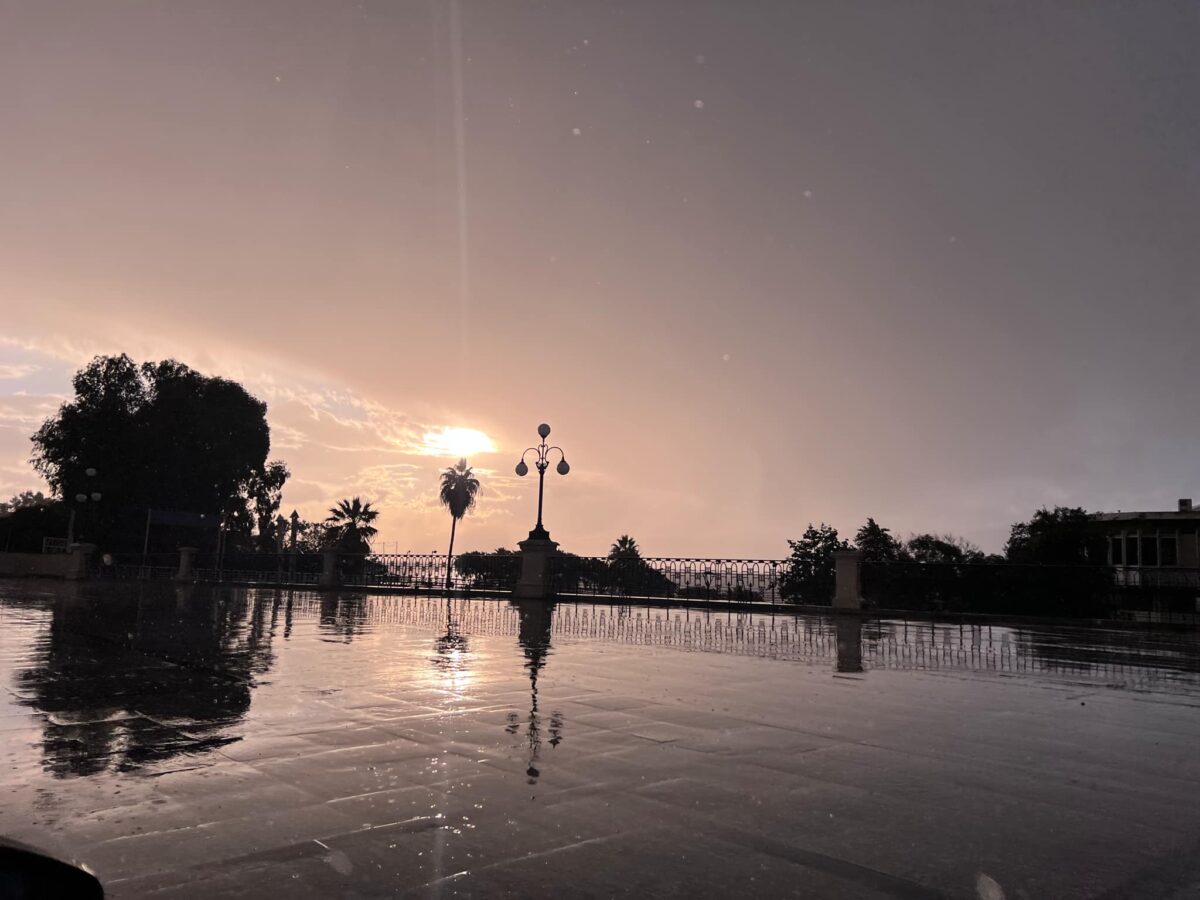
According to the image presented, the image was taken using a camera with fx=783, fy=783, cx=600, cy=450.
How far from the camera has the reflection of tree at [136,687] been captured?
485 centimetres

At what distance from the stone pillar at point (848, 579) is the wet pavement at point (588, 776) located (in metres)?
12.6

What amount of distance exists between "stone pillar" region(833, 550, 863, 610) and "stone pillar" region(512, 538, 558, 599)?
9.65 m

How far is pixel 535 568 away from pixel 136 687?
66.9ft

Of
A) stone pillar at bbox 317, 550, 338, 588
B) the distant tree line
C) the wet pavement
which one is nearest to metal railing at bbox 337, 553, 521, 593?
stone pillar at bbox 317, 550, 338, 588

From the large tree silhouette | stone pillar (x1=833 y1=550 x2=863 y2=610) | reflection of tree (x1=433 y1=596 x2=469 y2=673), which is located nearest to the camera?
reflection of tree (x1=433 y1=596 x2=469 y2=673)

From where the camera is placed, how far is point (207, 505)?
5594 centimetres

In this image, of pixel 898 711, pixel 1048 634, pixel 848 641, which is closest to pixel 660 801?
pixel 898 711

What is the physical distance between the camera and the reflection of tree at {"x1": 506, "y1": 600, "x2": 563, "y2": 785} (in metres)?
5.15

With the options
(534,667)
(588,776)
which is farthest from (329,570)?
(588,776)

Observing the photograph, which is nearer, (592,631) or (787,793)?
(787,793)

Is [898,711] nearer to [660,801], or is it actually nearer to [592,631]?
[660,801]

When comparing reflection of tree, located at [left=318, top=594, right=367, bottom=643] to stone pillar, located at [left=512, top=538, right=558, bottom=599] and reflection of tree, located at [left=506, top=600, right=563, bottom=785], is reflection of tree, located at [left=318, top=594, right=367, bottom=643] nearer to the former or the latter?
reflection of tree, located at [left=506, top=600, right=563, bottom=785]

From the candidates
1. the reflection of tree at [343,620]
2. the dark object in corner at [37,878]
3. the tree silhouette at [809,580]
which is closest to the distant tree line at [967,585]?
the tree silhouette at [809,580]

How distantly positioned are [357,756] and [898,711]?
Answer: 4647 millimetres
